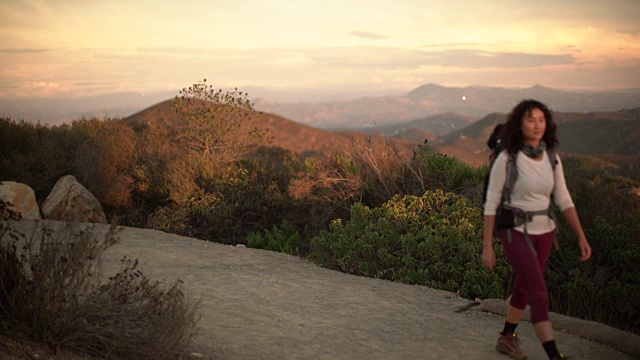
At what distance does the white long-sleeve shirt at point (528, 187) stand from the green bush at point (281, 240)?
6421 mm

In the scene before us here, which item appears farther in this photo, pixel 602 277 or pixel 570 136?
pixel 570 136

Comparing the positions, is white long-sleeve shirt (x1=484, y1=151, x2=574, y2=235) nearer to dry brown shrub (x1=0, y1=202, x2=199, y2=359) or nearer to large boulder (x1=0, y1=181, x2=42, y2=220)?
dry brown shrub (x1=0, y1=202, x2=199, y2=359)

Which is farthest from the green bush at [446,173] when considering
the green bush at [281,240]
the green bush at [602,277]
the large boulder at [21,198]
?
the large boulder at [21,198]

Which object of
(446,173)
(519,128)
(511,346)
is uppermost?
(519,128)

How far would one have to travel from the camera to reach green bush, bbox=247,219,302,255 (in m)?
11.8

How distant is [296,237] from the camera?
12.0 meters

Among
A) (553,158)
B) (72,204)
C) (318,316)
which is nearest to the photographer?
(553,158)

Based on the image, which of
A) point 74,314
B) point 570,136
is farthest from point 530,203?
point 570,136

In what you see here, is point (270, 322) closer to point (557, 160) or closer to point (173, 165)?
point (557, 160)

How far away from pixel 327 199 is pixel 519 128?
7.28 m

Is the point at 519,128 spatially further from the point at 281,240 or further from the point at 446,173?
the point at 281,240

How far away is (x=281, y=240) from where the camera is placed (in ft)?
40.1

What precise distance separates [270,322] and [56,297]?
87.3 inches

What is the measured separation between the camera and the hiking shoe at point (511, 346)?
5.66 meters
